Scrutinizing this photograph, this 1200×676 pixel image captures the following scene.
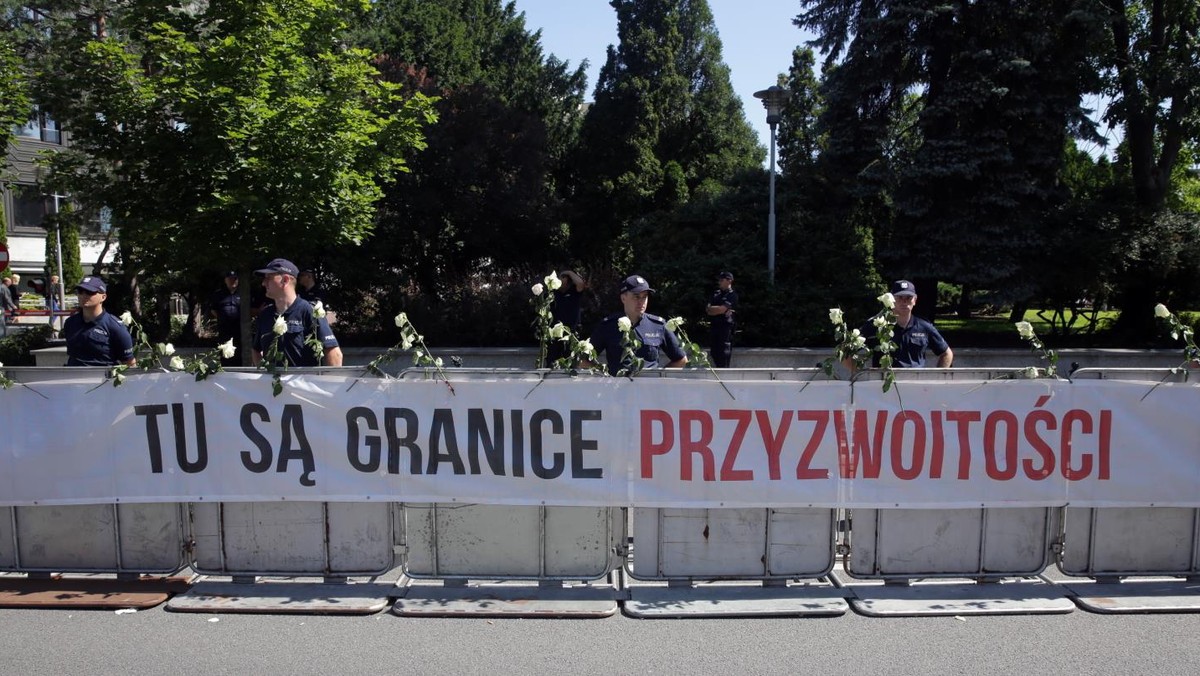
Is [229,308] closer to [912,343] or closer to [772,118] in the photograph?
[912,343]

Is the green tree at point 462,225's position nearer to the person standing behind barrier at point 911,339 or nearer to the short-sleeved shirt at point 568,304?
the short-sleeved shirt at point 568,304

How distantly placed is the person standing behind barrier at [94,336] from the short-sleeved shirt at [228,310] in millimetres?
5170

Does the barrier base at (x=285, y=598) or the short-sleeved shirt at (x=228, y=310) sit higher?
the short-sleeved shirt at (x=228, y=310)

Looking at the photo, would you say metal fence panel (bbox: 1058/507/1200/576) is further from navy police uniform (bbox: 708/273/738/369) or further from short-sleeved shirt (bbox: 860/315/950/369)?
navy police uniform (bbox: 708/273/738/369)

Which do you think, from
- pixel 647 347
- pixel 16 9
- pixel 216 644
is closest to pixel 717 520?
pixel 647 347

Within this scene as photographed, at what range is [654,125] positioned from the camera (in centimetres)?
2822

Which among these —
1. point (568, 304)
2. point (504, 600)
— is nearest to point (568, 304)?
point (568, 304)

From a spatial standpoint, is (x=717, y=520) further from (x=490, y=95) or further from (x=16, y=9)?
(x=16, y=9)

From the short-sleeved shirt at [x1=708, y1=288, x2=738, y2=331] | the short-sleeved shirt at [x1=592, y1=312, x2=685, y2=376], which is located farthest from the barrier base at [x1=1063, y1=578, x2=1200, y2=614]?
the short-sleeved shirt at [x1=708, y1=288, x2=738, y2=331]

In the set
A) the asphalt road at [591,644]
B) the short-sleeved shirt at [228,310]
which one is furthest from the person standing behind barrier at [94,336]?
the short-sleeved shirt at [228,310]

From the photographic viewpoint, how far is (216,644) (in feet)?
15.2

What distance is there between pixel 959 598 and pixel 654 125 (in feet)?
80.7

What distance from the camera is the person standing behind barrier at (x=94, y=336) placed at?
21.2 feet

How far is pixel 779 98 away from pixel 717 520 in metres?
12.3
